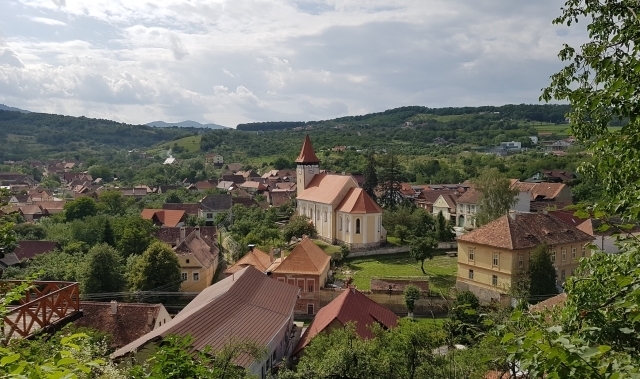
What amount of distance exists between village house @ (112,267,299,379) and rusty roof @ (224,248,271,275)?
10.8m

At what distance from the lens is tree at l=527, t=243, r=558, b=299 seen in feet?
108

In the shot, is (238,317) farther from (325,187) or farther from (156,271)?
(325,187)

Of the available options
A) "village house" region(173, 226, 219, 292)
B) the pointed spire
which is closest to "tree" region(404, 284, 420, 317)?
"village house" region(173, 226, 219, 292)

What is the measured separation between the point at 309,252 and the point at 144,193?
78.4 meters

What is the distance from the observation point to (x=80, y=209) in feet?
238

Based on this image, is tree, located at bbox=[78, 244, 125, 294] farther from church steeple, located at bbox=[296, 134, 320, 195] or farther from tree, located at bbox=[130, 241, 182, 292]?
church steeple, located at bbox=[296, 134, 320, 195]

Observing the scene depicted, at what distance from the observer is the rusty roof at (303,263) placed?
37.3 m

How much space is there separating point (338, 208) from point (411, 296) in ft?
69.8

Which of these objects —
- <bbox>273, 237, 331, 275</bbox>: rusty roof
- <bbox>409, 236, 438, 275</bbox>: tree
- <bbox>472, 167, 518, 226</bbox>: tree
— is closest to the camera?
<bbox>273, 237, 331, 275</bbox>: rusty roof

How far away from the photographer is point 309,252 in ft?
129

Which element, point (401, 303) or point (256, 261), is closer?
point (401, 303)

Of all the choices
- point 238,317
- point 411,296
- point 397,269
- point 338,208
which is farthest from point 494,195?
point 238,317

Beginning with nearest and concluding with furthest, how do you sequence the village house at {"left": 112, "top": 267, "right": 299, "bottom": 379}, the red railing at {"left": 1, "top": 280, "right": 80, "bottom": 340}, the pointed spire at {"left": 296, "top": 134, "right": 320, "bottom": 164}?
the red railing at {"left": 1, "top": 280, "right": 80, "bottom": 340}
the village house at {"left": 112, "top": 267, "right": 299, "bottom": 379}
the pointed spire at {"left": 296, "top": 134, "right": 320, "bottom": 164}

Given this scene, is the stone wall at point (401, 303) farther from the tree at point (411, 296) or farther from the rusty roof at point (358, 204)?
the rusty roof at point (358, 204)
